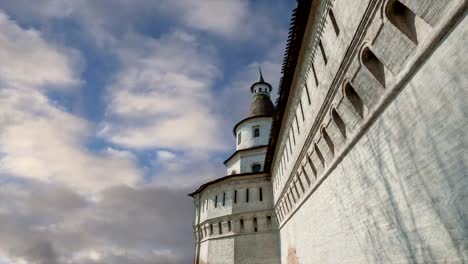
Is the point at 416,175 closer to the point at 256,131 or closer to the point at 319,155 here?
the point at 319,155

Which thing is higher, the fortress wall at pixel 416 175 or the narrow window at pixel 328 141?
the narrow window at pixel 328 141

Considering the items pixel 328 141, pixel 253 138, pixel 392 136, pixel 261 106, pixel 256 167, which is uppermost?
pixel 261 106

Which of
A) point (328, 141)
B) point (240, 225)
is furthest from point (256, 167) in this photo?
point (328, 141)

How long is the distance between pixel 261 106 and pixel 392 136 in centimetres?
2494

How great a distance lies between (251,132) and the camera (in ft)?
89.2

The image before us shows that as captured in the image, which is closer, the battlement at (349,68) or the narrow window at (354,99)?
the battlement at (349,68)

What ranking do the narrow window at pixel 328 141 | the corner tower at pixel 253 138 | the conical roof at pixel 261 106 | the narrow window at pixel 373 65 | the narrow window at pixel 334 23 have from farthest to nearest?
1. the conical roof at pixel 261 106
2. the corner tower at pixel 253 138
3. the narrow window at pixel 328 141
4. the narrow window at pixel 334 23
5. the narrow window at pixel 373 65

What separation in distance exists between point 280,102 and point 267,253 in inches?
469

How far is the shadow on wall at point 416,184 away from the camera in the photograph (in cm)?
370

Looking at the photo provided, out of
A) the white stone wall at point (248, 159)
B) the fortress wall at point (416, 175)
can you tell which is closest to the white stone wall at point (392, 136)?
the fortress wall at point (416, 175)

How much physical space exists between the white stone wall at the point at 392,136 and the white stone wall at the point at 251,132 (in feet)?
55.9

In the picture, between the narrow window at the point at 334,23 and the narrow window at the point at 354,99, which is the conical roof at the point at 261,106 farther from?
the narrow window at the point at 354,99

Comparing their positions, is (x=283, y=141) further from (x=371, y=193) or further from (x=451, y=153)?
(x=451, y=153)

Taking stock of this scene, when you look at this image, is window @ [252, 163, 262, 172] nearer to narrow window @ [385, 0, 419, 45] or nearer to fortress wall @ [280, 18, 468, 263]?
fortress wall @ [280, 18, 468, 263]
